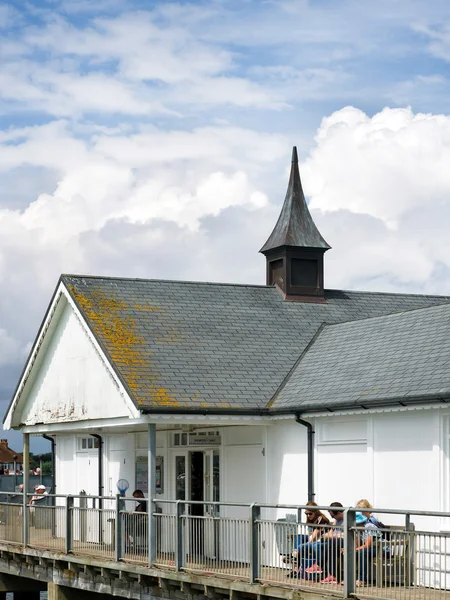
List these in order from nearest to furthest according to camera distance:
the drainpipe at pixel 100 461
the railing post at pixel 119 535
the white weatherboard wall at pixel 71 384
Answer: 1. the railing post at pixel 119 535
2. the white weatherboard wall at pixel 71 384
3. the drainpipe at pixel 100 461

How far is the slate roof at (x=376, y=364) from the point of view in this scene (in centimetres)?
2086

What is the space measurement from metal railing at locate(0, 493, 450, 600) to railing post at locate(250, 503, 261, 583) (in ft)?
0.05

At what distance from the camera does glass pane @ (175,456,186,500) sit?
27.2 m

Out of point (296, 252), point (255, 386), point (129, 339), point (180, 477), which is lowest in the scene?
point (180, 477)

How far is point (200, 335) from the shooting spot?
26469 millimetres

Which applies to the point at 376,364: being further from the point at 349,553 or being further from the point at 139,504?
the point at 349,553


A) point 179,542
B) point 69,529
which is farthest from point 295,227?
point 179,542

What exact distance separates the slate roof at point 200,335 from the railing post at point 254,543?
452 centimetres

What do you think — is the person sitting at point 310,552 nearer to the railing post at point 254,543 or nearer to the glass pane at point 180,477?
the railing post at point 254,543

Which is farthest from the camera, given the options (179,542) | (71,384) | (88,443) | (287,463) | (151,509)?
(88,443)

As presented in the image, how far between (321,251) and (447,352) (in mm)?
10376

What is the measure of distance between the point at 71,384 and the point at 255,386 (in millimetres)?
5260

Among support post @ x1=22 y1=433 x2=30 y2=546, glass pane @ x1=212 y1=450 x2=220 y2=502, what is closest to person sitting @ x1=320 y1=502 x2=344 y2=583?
glass pane @ x1=212 y1=450 x2=220 y2=502

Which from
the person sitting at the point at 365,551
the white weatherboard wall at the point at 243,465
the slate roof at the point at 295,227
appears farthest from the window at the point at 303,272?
the person sitting at the point at 365,551
